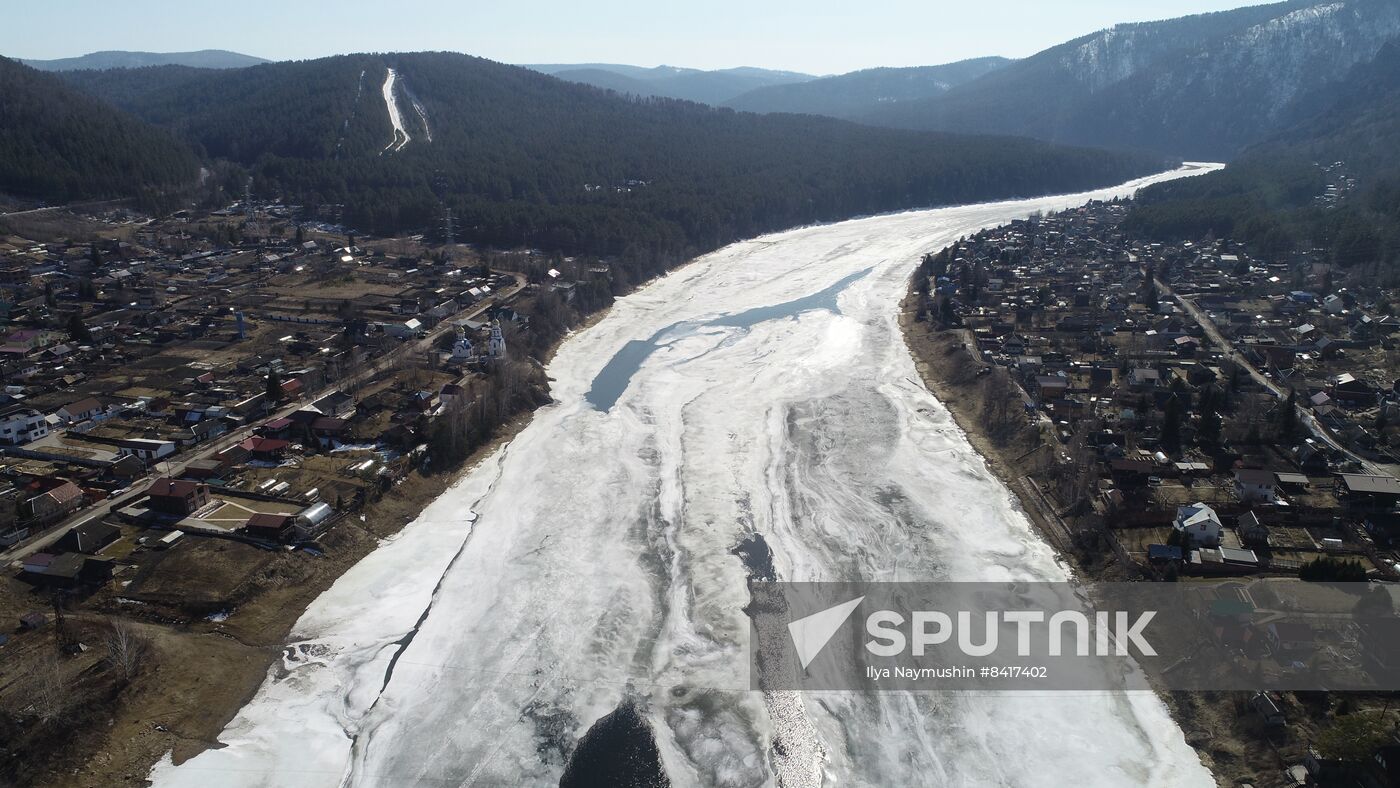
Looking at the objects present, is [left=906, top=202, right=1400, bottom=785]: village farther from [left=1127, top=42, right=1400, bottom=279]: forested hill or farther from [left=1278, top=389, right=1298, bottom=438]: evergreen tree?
[left=1127, top=42, right=1400, bottom=279]: forested hill

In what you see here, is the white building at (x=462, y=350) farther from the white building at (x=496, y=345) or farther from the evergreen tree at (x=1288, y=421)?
the evergreen tree at (x=1288, y=421)

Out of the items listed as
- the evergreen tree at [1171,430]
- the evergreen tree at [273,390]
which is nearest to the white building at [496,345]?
the evergreen tree at [273,390]

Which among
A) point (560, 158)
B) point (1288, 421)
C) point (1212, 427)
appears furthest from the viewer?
point (560, 158)

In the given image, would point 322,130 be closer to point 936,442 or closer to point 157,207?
point 157,207

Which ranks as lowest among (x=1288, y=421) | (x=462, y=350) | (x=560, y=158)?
(x=462, y=350)

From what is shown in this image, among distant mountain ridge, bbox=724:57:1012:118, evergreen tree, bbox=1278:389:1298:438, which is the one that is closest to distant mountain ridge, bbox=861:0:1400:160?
distant mountain ridge, bbox=724:57:1012:118

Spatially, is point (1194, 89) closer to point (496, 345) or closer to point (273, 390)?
point (496, 345)

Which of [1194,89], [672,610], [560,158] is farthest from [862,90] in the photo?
[672,610]
